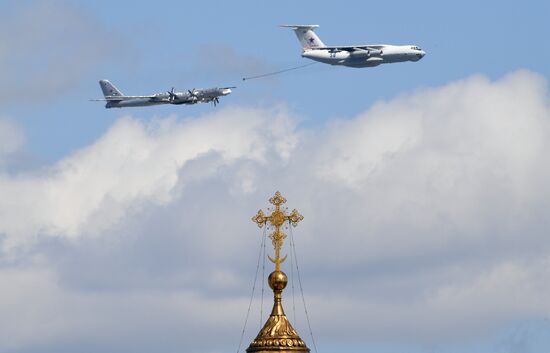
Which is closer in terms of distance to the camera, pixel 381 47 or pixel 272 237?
pixel 272 237

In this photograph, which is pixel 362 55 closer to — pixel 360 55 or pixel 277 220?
pixel 360 55

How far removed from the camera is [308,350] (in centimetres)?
11256

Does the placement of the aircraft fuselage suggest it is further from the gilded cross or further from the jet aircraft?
the gilded cross

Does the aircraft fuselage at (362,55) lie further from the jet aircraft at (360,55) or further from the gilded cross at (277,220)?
the gilded cross at (277,220)

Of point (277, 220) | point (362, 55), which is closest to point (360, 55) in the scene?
point (362, 55)

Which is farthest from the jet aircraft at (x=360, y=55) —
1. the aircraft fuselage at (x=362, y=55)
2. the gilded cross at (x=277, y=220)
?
the gilded cross at (x=277, y=220)

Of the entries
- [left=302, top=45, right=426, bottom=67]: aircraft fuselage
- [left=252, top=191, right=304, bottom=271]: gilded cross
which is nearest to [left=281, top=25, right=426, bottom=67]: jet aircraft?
[left=302, top=45, right=426, bottom=67]: aircraft fuselage

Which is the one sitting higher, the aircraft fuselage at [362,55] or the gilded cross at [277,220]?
the aircraft fuselage at [362,55]

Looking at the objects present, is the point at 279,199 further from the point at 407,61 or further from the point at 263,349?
the point at 407,61

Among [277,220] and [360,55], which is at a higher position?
[360,55]

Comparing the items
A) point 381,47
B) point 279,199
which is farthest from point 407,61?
point 279,199

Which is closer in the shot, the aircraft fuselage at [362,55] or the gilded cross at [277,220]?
the gilded cross at [277,220]

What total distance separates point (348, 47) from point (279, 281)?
3245 inches

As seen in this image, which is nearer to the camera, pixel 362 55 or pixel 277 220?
pixel 277 220
